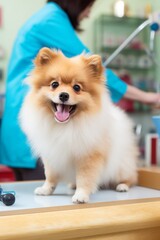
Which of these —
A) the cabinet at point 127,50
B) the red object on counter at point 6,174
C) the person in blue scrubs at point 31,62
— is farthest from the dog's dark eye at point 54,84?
the cabinet at point 127,50

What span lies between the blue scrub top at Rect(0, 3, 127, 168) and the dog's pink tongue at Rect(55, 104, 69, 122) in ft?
1.83

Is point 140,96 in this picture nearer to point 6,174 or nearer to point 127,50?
point 6,174

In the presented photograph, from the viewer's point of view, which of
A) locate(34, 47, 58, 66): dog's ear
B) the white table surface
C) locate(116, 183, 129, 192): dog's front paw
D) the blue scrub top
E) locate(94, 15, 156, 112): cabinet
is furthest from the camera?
locate(94, 15, 156, 112): cabinet

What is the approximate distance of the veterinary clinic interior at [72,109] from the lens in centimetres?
68

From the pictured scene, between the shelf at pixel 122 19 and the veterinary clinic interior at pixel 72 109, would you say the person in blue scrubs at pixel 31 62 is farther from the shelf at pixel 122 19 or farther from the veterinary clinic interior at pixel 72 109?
the shelf at pixel 122 19

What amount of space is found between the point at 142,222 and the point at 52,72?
0.43 meters

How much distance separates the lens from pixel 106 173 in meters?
1.05

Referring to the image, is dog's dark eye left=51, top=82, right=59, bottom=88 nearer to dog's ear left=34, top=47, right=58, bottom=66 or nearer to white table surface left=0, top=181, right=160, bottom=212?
dog's ear left=34, top=47, right=58, bottom=66

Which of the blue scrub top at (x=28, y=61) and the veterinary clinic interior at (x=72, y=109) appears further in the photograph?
the blue scrub top at (x=28, y=61)

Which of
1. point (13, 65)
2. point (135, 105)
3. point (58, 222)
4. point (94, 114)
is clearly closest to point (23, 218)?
point (58, 222)

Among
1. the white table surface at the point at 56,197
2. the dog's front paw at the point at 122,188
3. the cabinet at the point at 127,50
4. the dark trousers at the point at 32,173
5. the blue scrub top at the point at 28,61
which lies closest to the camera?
the white table surface at the point at 56,197

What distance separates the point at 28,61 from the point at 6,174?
0.56m

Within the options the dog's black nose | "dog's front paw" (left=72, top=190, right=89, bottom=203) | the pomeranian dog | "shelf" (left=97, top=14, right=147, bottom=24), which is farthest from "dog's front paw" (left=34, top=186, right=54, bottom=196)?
"shelf" (left=97, top=14, right=147, bottom=24)

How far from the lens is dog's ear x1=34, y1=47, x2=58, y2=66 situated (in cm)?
93
